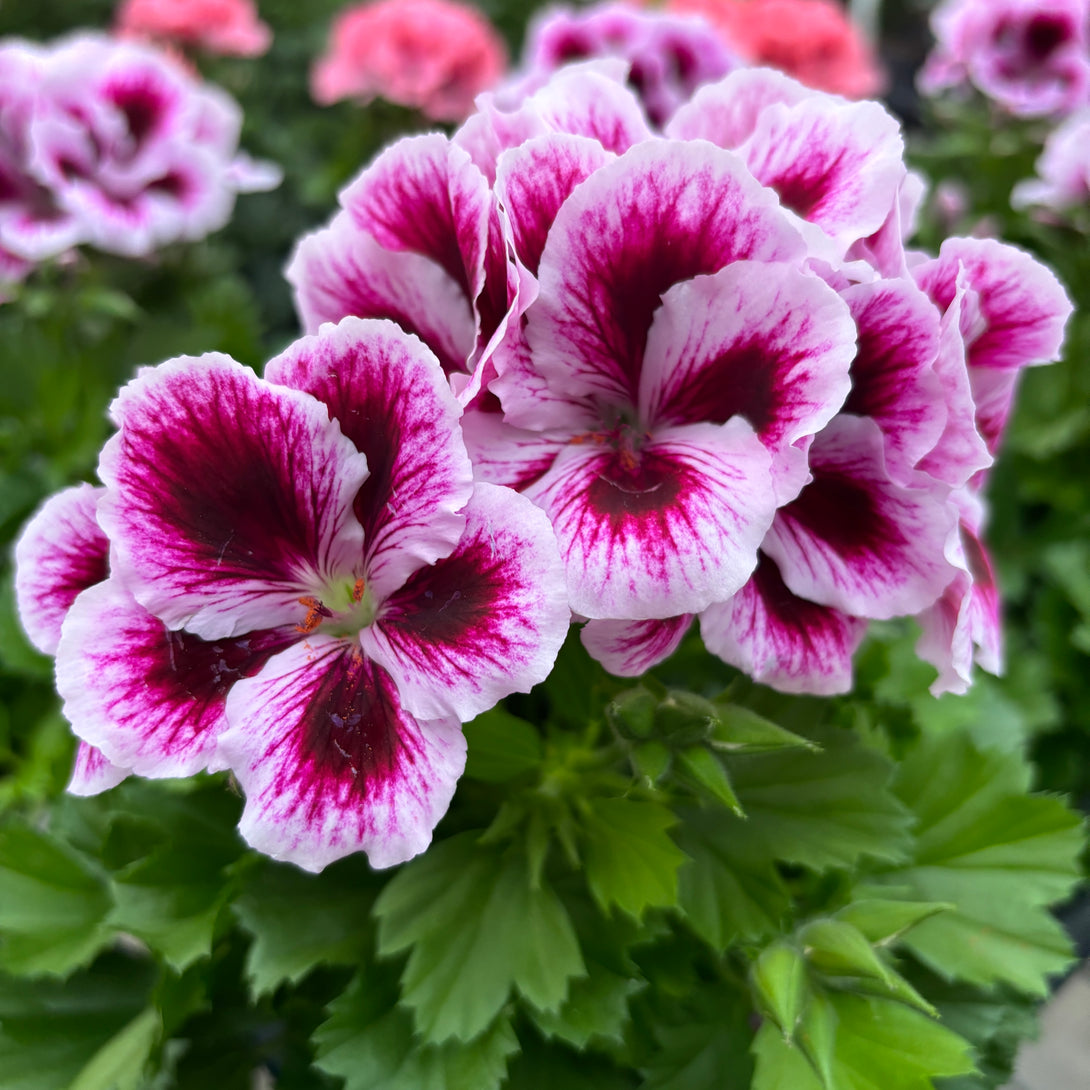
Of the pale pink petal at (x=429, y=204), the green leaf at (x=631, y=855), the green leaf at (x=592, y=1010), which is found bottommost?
the green leaf at (x=592, y=1010)

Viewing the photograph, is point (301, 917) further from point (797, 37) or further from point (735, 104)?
point (797, 37)

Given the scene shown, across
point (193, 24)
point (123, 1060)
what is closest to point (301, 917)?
point (123, 1060)

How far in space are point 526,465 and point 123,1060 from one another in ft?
1.53

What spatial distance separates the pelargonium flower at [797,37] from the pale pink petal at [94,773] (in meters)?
2.08

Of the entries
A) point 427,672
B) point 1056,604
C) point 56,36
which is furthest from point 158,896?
point 56,36

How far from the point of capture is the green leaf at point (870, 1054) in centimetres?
58

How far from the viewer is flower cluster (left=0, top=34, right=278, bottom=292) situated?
1112 mm

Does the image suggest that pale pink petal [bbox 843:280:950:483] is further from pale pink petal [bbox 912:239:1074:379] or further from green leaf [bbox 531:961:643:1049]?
green leaf [bbox 531:961:643:1049]

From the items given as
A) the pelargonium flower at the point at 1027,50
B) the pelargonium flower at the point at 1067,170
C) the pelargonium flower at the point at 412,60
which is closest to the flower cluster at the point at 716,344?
the pelargonium flower at the point at 1067,170

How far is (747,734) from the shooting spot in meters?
0.54

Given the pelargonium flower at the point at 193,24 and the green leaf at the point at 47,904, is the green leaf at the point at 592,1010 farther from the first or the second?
the pelargonium flower at the point at 193,24

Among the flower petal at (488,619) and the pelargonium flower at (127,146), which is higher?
the flower petal at (488,619)

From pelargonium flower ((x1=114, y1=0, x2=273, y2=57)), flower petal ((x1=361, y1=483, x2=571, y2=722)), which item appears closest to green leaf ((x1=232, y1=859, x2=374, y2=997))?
flower petal ((x1=361, y1=483, x2=571, y2=722))

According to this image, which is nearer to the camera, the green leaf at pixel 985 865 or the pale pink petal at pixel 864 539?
the pale pink petal at pixel 864 539
